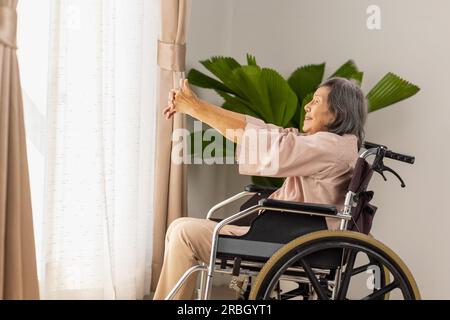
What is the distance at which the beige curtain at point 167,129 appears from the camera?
11.6ft

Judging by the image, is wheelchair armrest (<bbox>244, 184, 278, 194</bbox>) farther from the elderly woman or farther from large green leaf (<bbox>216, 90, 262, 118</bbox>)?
large green leaf (<bbox>216, 90, 262, 118</bbox>)

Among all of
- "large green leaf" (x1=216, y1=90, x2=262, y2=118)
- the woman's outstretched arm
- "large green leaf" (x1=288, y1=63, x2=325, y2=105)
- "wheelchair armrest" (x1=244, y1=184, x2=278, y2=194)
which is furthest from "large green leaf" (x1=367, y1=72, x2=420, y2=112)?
the woman's outstretched arm

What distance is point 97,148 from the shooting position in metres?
3.09

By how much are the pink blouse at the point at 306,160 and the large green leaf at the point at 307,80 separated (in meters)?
1.24

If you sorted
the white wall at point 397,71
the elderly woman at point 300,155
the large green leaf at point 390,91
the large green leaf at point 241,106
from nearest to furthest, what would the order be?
the elderly woman at point 300,155
the large green leaf at point 390,91
the white wall at point 397,71
the large green leaf at point 241,106

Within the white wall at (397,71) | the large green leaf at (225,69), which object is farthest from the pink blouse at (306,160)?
the white wall at (397,71)

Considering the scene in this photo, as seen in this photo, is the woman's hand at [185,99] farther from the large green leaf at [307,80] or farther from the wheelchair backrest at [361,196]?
the large green leaf at [307,80]

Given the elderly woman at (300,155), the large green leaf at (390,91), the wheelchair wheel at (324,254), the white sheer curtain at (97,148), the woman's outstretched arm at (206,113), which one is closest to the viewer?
the wheelchair wheel at (324,254)

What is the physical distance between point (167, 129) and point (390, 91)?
1132 millimetres

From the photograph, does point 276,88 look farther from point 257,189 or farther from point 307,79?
point 257,189

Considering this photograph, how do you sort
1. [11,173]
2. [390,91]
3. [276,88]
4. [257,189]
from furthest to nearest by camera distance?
[276,88] < [390,91] < [257,189] < [11,173]

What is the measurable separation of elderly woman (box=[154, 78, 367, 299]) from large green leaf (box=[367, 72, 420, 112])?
3.05 ft

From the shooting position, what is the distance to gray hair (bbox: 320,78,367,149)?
2447 millimetres

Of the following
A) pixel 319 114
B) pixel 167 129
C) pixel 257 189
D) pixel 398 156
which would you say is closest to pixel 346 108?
pixel 319 114
